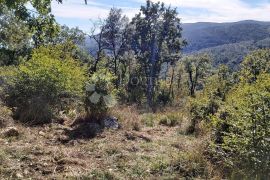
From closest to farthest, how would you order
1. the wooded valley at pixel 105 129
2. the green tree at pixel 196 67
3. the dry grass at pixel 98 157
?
1. the wooded valley at pixel 105 129
2. the dry grass at pixel 98 157
3. the green tree at pixel 196 67

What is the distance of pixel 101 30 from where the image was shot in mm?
41562

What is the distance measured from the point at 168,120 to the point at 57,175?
760 centimetres

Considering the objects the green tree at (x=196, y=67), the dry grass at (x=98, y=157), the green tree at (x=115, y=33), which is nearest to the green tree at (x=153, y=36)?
the green tree at (x=115, y=33)

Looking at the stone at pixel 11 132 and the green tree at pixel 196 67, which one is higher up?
the stone at pixel 11 132

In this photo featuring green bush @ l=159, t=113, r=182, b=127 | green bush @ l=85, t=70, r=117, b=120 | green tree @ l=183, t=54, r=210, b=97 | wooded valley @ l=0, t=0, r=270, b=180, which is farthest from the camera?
green tree @ l=183, t=54, r=210, b=97

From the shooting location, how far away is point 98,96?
11219 millimetres

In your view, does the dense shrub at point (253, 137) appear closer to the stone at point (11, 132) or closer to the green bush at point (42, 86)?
the stone at point (11, 132)

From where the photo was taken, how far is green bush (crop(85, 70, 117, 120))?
11078 millimetres

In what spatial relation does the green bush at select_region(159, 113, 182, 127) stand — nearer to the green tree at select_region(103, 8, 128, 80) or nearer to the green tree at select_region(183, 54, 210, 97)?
the green tree at select_region(103, 8, 128, 80)

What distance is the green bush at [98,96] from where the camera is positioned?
11.1 m

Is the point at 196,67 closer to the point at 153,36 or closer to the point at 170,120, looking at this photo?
the point at 153,36

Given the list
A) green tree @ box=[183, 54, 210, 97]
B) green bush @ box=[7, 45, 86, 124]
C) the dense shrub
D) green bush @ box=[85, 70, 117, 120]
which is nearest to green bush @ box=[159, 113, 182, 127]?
green bush @ box=[85, 70, 117, 120]

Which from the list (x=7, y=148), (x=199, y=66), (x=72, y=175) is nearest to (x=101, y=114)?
(x=7, y=148)

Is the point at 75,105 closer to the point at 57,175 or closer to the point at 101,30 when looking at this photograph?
the point at 57,175
